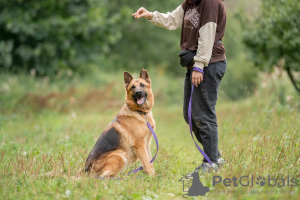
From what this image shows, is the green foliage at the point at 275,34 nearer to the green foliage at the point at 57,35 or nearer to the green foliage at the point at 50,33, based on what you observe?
the green foliage at the point at 57,35

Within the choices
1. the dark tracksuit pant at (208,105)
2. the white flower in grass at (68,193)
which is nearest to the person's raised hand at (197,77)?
the dark tracksuit pant at (208,105)

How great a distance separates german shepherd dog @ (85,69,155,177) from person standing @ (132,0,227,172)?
0.72 m

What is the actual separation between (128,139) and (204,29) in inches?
73.7

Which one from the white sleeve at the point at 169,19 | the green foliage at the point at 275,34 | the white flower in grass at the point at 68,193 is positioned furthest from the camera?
the green foliage at the point at 275,34

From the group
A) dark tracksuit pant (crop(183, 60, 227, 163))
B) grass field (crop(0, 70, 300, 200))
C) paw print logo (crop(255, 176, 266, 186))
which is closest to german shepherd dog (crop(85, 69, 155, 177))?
grass field (crop(0, 70, 300, 200))

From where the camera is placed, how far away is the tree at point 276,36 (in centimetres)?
748

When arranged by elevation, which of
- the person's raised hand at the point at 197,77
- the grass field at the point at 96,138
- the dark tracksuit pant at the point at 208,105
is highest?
the person's raised hand at the point at 197,77

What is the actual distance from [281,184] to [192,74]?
172 cm

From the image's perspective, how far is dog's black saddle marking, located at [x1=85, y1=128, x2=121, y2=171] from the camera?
4.56 metres

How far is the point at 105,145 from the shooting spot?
467 centimetres

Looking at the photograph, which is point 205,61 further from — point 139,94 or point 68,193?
point 68,193

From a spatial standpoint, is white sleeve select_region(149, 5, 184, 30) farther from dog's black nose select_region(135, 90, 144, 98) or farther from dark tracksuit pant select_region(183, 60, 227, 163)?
dog's black nose select_region(135, 90, 144, 98)

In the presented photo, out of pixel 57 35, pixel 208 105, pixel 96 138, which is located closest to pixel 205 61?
pixel 208 105

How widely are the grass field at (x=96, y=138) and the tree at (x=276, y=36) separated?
71 cm
